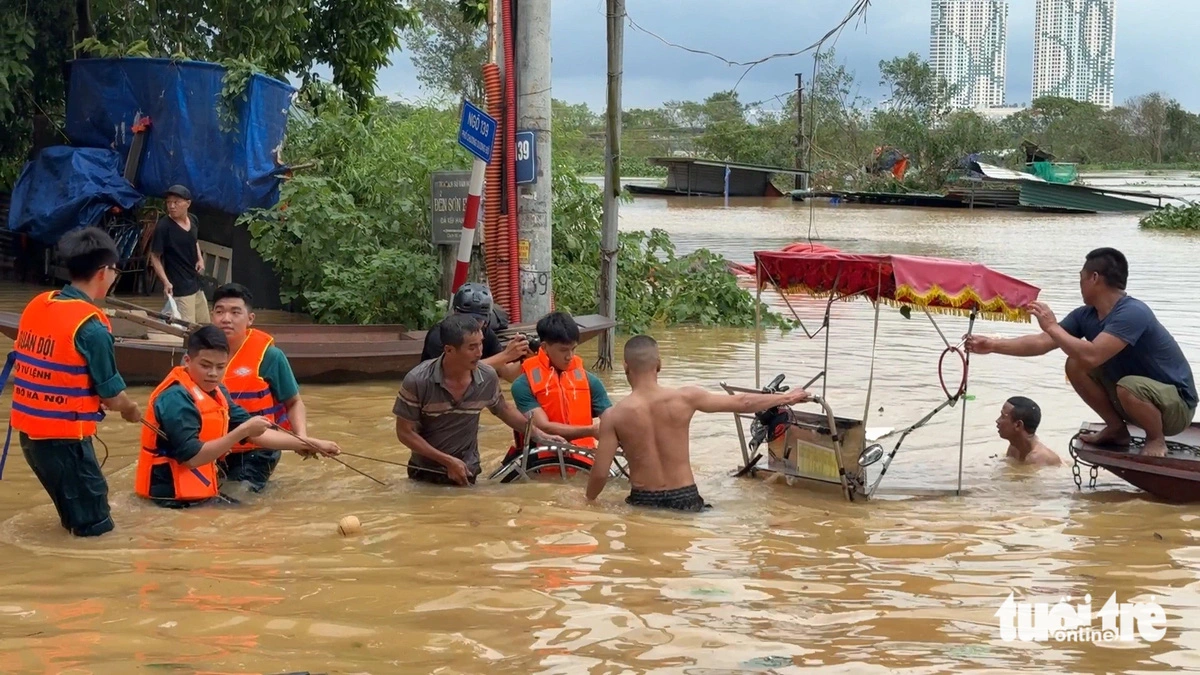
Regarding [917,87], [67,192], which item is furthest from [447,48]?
[67,192]

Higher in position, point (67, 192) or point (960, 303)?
point (67, 192)

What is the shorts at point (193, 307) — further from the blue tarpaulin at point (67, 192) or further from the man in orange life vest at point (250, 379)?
the blue tarpaulin at point (67, 192)

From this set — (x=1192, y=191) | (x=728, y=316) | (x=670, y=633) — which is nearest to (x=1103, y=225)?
(x=1192, y=191)

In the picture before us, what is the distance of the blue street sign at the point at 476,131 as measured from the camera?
1065 cm

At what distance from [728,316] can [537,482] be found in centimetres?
846

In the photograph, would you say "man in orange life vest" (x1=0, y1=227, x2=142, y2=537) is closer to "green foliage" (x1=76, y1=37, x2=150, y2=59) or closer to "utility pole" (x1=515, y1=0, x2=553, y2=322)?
"utility pole" (x1=515, y1=0, x2=553, y2=322)

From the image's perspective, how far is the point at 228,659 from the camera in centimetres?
469

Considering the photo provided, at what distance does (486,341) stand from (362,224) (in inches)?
232

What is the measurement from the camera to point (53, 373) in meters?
6.00

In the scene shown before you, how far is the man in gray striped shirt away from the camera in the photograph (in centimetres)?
716

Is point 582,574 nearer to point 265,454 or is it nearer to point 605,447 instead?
point 605,447

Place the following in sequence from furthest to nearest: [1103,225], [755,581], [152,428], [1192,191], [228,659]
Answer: [1192,191] < [1103,225] < [152,428] < [755,581] < [228,659]

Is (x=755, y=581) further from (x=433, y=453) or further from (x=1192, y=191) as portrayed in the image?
(x=1192, y=191)

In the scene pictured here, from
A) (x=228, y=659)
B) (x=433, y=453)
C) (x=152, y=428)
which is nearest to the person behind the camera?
(x=228, y=659)
